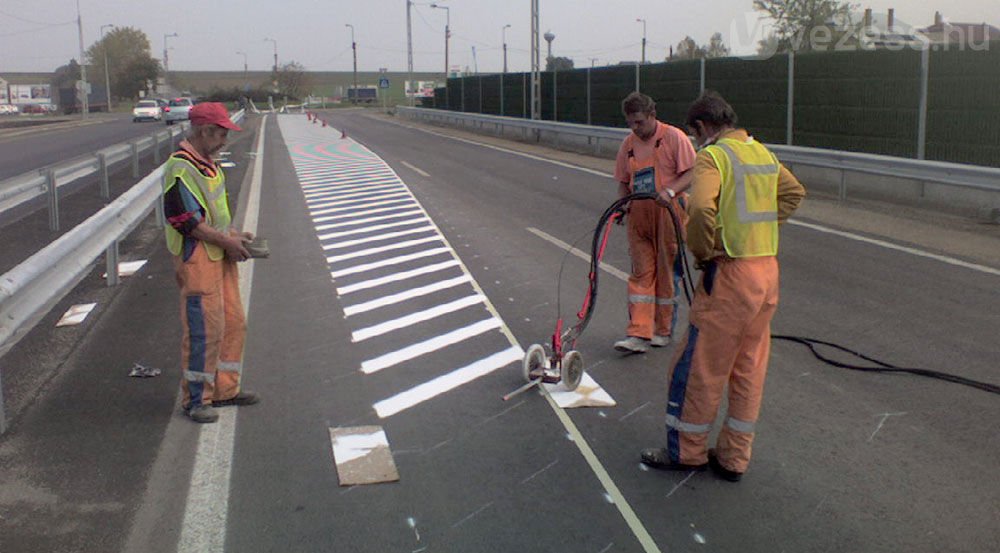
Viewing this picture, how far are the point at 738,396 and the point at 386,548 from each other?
6.20 feet

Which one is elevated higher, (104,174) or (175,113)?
(175,113)

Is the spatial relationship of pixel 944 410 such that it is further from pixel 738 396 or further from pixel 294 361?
pixel 294 361

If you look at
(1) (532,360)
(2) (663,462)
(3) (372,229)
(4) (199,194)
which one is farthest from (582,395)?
(3) (372,229)

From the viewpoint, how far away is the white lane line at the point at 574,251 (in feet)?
34.3

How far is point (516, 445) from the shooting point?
18.1 feet

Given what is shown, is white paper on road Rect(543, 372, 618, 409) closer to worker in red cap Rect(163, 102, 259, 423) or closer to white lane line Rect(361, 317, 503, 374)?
white lane line Rect(361, 317, 503, 374)

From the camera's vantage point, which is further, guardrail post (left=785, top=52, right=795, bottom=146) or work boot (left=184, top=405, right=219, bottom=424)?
guardrail post (left=785, top=52, right=795, bottom=146)

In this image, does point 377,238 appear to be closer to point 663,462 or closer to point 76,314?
point 76,314

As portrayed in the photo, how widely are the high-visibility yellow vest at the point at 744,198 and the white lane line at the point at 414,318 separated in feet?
12.3

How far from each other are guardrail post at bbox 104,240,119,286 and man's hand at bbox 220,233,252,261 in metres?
4.39

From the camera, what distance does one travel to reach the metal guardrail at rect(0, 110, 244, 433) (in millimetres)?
5680

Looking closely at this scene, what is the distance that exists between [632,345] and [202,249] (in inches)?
125

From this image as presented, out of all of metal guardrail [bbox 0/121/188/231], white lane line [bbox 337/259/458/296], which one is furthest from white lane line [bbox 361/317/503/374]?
metal guardrail [bbox 0/121/188/231]

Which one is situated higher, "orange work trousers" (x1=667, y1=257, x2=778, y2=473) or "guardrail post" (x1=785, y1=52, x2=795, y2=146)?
"guardrail post" (x1=785, y1=52, x2=795, y2=146)
